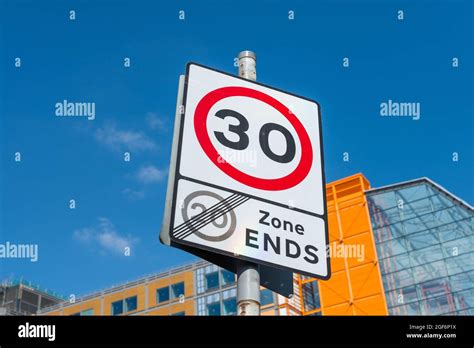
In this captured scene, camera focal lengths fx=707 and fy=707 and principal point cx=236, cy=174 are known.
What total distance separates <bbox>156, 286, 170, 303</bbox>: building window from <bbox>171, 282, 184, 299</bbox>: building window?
0.46 m

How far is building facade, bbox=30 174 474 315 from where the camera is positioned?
43688 millimetres

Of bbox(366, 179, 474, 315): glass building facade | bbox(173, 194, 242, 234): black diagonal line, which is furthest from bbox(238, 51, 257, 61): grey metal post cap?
bbox(366, 179, 474, 315): glass building facade

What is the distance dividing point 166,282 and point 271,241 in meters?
49.8

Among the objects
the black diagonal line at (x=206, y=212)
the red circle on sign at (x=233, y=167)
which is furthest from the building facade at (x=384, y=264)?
the black diagonal line at (x=206, y=212)

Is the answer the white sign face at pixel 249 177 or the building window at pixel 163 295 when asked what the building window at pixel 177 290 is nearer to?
the building window at pixel 163 295

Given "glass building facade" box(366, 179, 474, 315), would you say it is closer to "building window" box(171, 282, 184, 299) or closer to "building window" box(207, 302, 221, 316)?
"building window" box(207, 302, 221, 316)

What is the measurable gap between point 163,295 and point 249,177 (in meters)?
49.5

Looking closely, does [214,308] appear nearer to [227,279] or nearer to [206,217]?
[227,279]

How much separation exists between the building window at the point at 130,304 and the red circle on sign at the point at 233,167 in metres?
50.1

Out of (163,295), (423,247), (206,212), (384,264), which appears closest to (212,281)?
(163,295)

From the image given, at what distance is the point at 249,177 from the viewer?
4586mm
